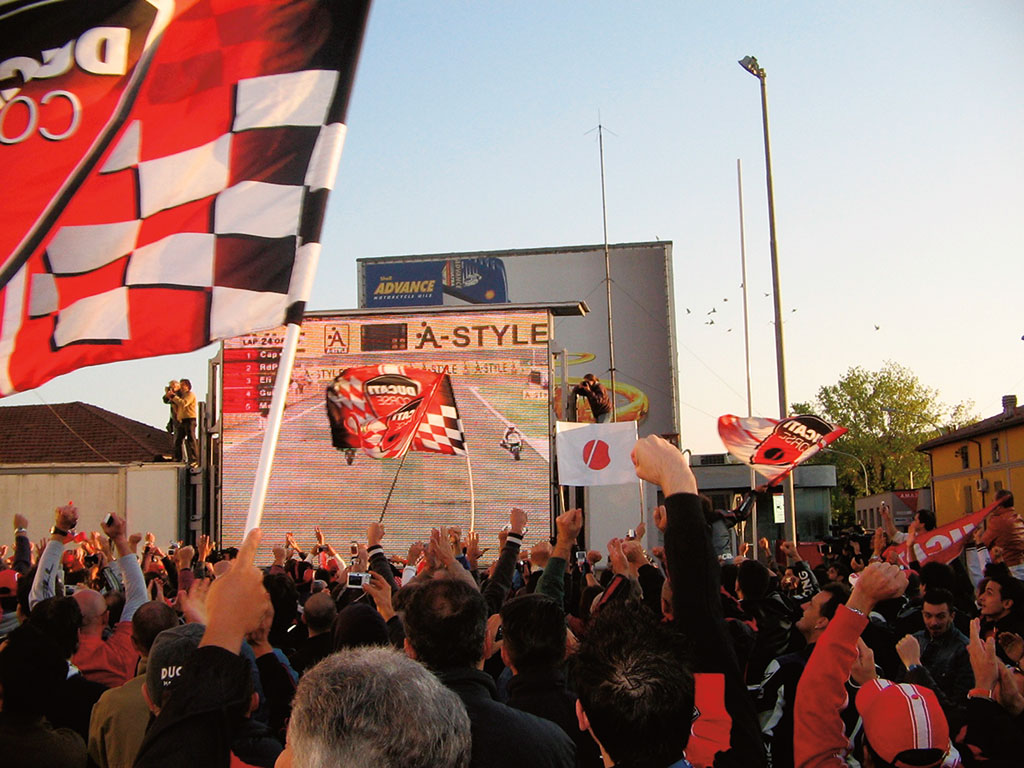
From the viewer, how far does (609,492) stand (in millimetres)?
25016

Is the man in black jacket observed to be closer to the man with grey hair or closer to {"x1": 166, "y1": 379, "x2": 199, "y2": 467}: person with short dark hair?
the man with grey hair

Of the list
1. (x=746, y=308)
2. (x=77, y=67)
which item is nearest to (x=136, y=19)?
(x=77, y=67)

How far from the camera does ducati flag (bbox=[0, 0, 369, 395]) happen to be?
513 cm

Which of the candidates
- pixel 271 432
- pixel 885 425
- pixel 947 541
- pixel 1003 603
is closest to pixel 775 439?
pixel 947 541

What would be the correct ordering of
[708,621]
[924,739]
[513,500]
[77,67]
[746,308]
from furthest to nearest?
1. [746,308]
2. [513,500]
3. [77,67]
4. [924,739]
5. [708,621]

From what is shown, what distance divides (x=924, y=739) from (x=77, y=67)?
4.83m

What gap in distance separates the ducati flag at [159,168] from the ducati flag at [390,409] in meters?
8.81

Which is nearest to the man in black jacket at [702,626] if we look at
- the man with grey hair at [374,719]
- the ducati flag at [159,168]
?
the man with grey hair at [374,719]

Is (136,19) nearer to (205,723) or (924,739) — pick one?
(205,723)

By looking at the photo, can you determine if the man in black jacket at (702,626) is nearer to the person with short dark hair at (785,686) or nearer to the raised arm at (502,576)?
the person with short dark hair at (785,686)

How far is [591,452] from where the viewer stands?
18.8 metres

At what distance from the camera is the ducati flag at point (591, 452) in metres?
18.7

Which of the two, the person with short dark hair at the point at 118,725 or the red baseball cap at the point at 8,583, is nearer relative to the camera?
the person with short dark hair at the point at 118,725

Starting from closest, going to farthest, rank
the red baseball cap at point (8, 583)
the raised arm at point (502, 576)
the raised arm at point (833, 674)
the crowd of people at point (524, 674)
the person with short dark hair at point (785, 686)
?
the crowd of people at point (524, 674), the raised arm at point (833, 674), the person with short dark hair at point (785, 686), the raised arm at point (502, 576), the red baseball cap at point (8, 583)
